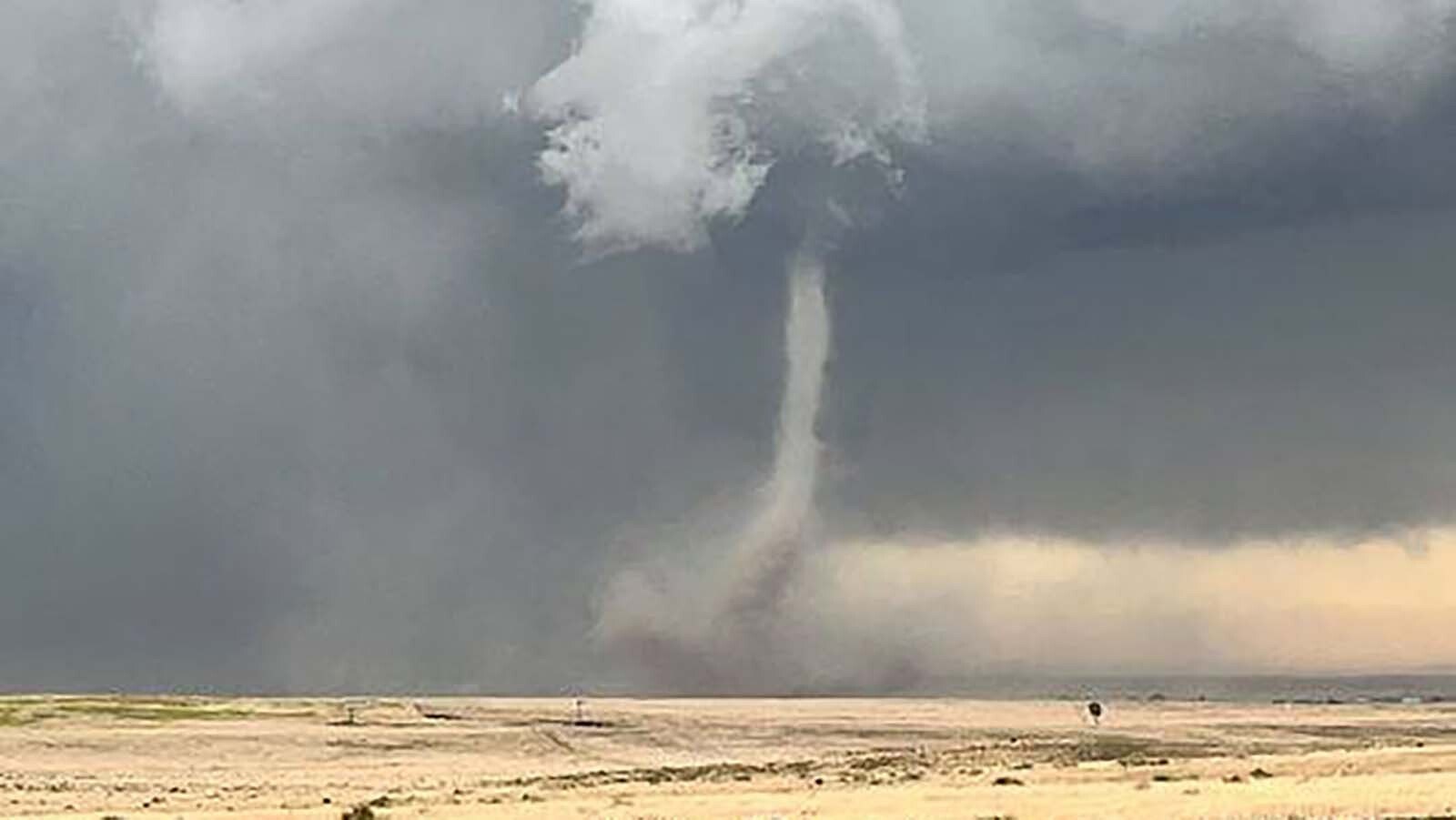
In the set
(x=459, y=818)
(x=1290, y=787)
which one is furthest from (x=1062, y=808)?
(x=459, y=818)

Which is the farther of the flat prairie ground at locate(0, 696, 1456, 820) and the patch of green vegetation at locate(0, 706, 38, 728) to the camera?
the patch of green vegetation at locate(0, 706, 38, 728)

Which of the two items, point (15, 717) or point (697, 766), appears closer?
point (697, 766)

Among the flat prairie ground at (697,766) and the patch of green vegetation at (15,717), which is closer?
the flat prairie ground at (697,766)

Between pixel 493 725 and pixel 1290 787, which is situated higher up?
pixel 493 725

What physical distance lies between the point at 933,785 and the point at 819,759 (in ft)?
146

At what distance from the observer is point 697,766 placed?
4660 inches

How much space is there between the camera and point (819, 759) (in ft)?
427

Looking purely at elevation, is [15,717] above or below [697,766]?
above

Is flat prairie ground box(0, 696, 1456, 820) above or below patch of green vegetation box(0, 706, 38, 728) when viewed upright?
below

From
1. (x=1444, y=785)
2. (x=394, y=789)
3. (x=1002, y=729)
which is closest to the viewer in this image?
(x=1444, y=785)

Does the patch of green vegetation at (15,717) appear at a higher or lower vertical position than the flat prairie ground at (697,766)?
higher

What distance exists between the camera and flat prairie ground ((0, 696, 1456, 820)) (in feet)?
245

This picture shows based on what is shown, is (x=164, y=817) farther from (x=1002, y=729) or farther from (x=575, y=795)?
(x=1002, y=729)

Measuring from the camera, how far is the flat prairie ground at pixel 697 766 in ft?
245
